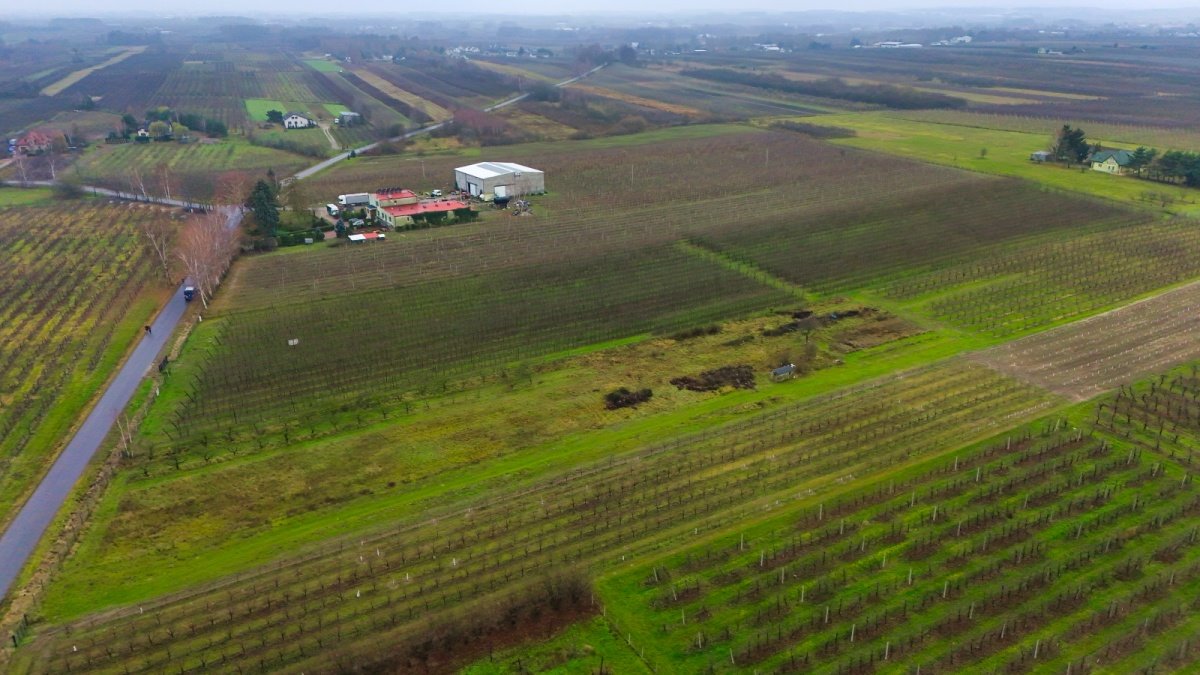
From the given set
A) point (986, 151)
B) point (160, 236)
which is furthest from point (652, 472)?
point (986, 151)

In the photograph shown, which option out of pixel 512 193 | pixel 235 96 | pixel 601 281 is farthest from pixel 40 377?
pixel 235 96

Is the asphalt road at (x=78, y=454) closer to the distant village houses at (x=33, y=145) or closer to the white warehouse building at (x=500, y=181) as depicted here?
the white warehouse building at (x=500, y=181)

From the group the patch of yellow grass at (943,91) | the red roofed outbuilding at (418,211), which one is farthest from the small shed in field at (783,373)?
the patch of yellow grass at (943,91)

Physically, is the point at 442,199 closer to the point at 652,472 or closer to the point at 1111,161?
the point at 652,472

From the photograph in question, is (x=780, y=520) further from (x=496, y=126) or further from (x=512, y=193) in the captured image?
(x=496, y=126)

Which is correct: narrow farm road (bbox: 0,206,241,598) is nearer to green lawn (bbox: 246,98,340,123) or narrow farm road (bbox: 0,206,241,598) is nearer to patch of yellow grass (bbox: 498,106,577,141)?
patch of yellow grass (bbox: 498,106,577,141)

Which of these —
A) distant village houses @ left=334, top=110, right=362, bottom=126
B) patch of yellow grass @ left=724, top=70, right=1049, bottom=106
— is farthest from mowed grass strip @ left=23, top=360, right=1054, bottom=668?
patch of yellow grass @ left=724, top=70, right=1049, bottom=106

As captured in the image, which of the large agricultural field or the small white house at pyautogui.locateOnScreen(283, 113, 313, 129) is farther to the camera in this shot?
the small white house at pyautogui.locateOnScreen(283, 113, 313, 129)
